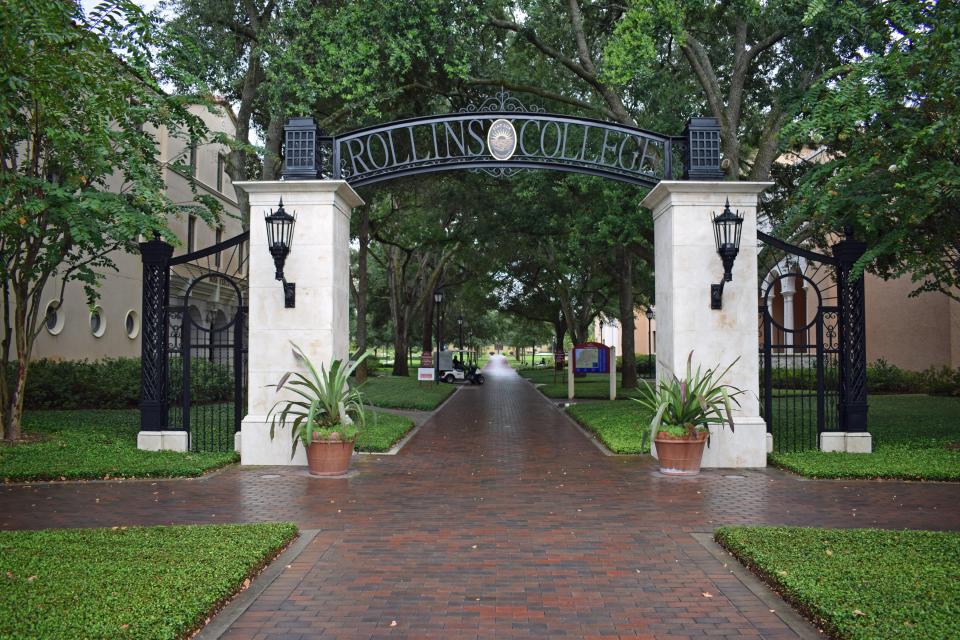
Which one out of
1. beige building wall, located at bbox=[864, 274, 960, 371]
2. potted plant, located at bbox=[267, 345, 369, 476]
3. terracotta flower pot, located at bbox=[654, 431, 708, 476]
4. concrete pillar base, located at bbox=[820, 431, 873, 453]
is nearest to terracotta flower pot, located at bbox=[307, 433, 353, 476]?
potted plant, located at bbox=[267, 345, 369, 476]

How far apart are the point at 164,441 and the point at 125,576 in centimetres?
665

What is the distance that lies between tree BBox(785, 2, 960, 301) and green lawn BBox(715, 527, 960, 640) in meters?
5.57

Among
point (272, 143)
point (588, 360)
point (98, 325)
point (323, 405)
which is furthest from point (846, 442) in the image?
point (98, 325)

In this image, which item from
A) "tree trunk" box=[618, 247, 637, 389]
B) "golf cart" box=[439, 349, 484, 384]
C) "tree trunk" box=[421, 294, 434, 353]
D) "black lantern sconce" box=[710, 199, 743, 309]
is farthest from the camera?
"golf cart" box=[439, 349, 484, 384]

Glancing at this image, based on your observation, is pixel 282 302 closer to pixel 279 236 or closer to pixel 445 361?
pixel 279 236

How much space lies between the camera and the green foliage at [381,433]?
1257 centimetres

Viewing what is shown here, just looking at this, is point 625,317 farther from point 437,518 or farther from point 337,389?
point 437,518

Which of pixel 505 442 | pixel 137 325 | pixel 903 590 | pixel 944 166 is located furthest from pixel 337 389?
pixel 137 325

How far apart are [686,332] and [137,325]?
19348mm

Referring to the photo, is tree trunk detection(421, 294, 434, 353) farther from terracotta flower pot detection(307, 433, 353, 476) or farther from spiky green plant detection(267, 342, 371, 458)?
terracotta flower pot detection(307, 433, 353, 476)

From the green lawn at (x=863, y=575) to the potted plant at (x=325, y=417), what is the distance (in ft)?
17.2

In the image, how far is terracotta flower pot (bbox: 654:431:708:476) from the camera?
1027 cm

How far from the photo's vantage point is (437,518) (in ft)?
25.8

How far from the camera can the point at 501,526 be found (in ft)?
24.7
